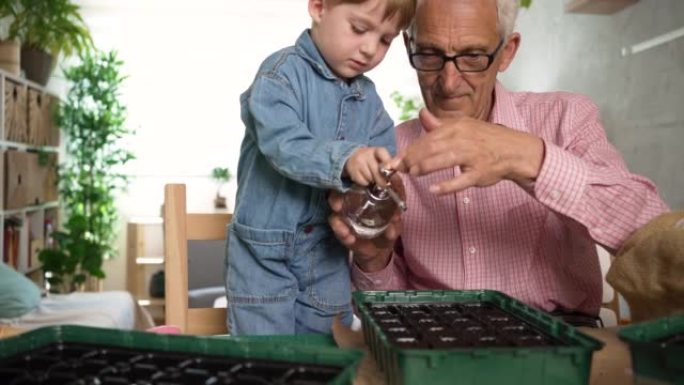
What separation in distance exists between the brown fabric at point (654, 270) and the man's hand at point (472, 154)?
0.21 m

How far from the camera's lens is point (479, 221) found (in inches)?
59.1

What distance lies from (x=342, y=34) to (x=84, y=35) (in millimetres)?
3925

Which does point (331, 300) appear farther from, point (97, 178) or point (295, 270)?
point (97, 178)

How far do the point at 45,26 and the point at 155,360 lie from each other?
14.4 ft

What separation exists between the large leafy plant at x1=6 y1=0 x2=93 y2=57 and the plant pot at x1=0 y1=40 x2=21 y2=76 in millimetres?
67

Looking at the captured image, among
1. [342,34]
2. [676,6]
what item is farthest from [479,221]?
[676,6]

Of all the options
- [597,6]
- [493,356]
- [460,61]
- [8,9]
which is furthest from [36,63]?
[493,356]

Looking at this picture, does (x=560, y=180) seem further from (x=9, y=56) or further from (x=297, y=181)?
(x=9, y=56)

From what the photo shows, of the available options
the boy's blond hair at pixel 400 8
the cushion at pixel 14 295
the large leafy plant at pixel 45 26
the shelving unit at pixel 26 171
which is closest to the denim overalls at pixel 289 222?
the boy's blond hair at pixel 400 8

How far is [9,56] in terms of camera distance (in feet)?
13.7

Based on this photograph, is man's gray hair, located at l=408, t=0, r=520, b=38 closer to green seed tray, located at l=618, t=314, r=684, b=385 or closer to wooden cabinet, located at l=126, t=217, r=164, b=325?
green seed tray, located at l=618, t=314, r=684, b=385

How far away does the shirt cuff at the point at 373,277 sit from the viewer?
1.45m

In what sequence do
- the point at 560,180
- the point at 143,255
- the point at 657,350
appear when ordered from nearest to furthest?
the point at 657,350
the point at 560,180
the point at 143,255

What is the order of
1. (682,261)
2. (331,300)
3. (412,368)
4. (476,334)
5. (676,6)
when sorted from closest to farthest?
(412,368)
(476,334)
(682,261)
(331,300)
(676,6)
